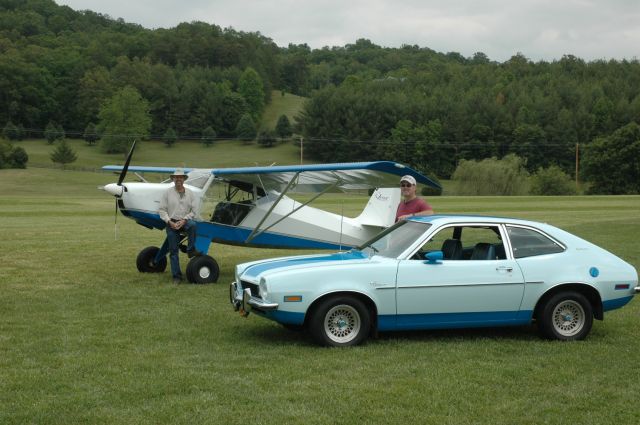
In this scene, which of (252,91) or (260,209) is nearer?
(260,209)

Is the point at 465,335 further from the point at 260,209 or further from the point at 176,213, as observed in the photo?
the point at 260,209

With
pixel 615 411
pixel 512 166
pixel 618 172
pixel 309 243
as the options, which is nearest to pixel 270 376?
pixel 615 411

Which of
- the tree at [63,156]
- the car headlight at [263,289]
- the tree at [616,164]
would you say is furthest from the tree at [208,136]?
the car headlight at [263,289]

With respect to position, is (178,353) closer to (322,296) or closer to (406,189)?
(322,296)

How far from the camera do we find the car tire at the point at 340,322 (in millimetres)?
8195

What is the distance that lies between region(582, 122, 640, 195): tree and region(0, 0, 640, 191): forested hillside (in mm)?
1505

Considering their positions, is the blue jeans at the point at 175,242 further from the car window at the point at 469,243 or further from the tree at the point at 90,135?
the tree at the point at 90,135

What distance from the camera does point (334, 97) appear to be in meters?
134

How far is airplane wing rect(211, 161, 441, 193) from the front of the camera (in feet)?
43.3

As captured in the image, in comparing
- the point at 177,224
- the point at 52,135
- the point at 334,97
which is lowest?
the point at 177,224

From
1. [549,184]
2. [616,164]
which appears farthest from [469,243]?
[616,164]

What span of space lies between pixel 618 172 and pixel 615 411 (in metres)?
98.5

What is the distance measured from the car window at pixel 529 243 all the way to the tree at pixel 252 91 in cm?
14814

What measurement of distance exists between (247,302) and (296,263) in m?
0.73
